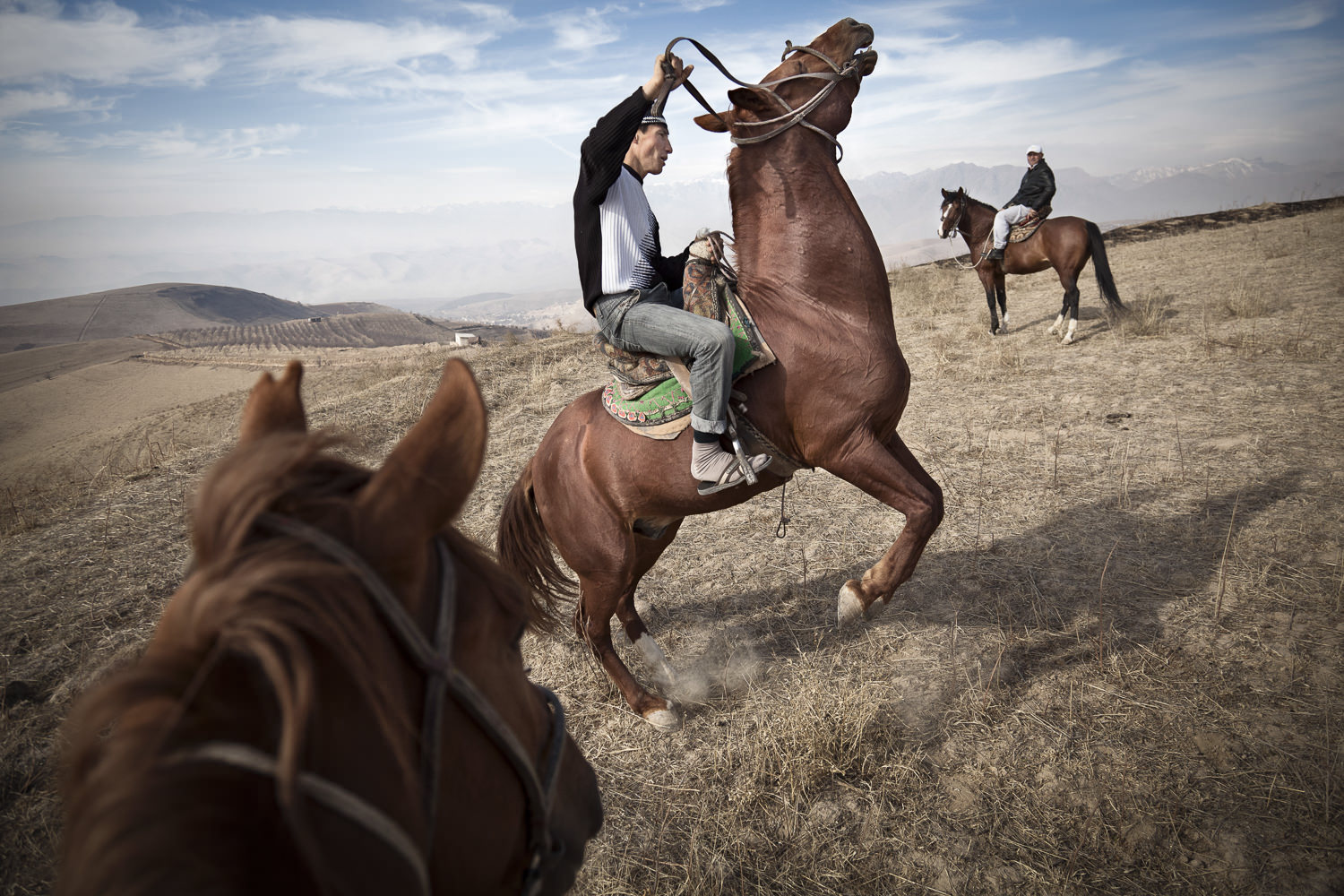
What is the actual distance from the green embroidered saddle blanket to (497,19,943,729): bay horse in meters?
0.08

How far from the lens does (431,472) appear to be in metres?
1.04

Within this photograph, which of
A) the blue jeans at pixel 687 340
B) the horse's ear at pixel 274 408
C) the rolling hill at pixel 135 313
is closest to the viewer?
the horse's ear at pixel 274 408

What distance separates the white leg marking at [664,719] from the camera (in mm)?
3395

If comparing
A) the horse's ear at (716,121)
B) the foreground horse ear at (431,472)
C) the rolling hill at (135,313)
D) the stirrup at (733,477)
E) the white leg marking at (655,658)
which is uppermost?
the rolling hill at (135,313)

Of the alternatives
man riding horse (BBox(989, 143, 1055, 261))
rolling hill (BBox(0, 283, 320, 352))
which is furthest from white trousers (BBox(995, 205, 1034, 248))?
rolling hill (BBox(0, 283, 320, 352))

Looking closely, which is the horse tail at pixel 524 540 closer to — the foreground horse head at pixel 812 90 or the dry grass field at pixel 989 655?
the dry grass field at pixel 989 655

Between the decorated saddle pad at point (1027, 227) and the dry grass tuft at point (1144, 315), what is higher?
the decorated saddle pad at point (1027, 227)

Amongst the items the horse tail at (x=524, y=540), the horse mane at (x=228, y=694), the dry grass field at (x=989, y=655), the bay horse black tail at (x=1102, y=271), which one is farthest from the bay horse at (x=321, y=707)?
the bay horse black tail at (x=1102, y=271)

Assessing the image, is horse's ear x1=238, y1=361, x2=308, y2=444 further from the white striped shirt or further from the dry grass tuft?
the dry grass tuft

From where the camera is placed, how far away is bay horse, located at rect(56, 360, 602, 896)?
0.73 meters

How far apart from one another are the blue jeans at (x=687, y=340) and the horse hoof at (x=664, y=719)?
5.44 feet

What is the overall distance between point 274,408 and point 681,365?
6.77 ft

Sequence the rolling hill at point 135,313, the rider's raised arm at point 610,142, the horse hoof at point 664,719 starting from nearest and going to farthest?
the rider's raised arm at point 610,142 → the horse hoof at point 664,719 → the rolling hill at point 135,313

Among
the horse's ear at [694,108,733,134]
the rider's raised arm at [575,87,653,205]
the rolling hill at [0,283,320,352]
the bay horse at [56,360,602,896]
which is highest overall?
the rolling hill at [0,283,320,352]
